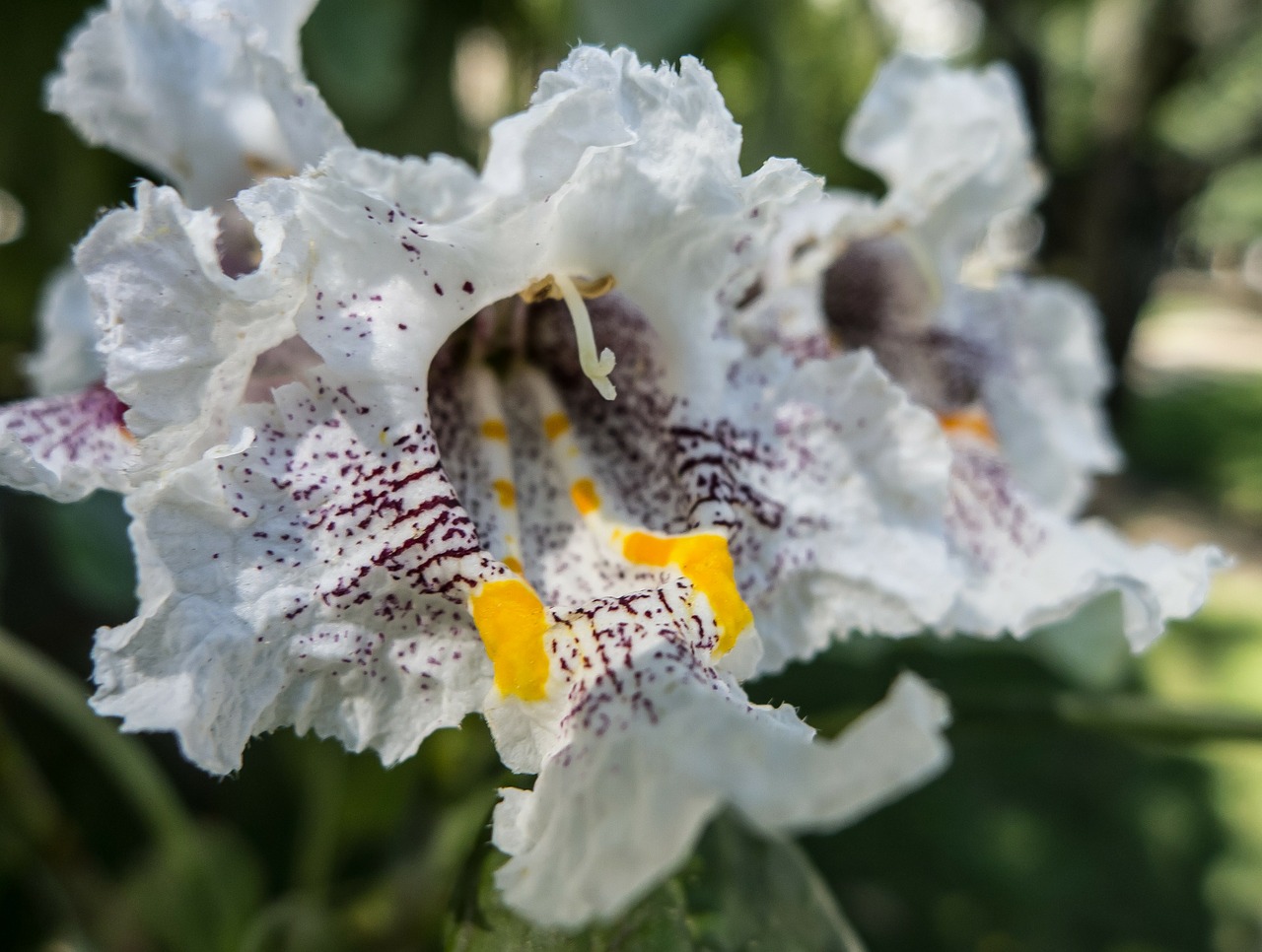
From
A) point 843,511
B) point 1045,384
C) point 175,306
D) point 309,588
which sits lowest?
point 1045,384

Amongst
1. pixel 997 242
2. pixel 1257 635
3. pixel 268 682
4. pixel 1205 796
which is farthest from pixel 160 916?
pixel 1257 635

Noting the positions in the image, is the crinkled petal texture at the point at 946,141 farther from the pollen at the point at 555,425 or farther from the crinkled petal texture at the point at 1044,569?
the pollen at the point at 555,425

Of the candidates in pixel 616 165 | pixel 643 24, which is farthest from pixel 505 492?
pixel 643 24

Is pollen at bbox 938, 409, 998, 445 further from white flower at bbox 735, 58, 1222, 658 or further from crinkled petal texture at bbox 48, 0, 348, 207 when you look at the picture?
crinkled petal texture at bbox 48, 0, 348, 207

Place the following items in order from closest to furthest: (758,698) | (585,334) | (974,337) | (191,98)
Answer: (585,334), (191,98), (974,337), (758,698)

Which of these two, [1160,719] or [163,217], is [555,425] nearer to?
[163,217]

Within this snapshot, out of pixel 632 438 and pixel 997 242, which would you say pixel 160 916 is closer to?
pixel 632 438

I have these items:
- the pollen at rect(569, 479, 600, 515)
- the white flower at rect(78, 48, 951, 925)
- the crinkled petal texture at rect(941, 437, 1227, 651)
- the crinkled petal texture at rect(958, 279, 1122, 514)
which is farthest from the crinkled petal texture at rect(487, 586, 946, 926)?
the crinkled petal texture at rect(958, 279, 1122, 514)

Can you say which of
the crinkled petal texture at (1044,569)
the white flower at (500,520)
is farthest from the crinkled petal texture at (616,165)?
the crinkled petal texture at (1044,569)
